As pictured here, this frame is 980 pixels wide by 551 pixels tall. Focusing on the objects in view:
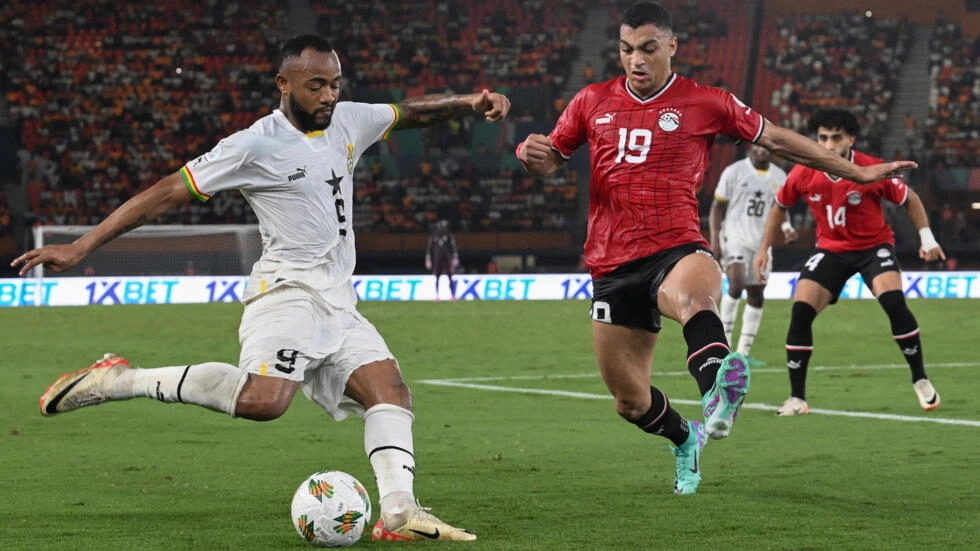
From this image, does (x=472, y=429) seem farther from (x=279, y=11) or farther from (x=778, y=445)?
(x=279, y=11)

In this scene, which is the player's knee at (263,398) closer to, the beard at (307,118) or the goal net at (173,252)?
the beard at (307,118)

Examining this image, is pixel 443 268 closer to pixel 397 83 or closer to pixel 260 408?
pixel 397 83

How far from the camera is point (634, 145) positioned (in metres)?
6.64

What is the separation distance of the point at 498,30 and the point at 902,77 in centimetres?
1193

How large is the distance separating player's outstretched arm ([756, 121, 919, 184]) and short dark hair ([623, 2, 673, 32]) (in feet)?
2.34

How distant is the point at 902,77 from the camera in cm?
3872

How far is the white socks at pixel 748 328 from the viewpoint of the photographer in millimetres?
13906

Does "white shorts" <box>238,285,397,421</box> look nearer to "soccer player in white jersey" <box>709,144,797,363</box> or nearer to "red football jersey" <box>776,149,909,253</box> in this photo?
"red football jersey" <box>776,149,909,253</box>

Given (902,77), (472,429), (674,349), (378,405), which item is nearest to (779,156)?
(378,405)

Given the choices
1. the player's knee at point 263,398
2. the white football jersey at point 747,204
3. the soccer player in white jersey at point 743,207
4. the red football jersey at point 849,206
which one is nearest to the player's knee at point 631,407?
the player's knee at point 263,398

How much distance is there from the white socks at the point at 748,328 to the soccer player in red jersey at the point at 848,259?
356 centimetres

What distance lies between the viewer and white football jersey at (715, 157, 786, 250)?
15422 mm

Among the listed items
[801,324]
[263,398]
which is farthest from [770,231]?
[263,398]

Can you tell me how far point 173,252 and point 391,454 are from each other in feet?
80.8
